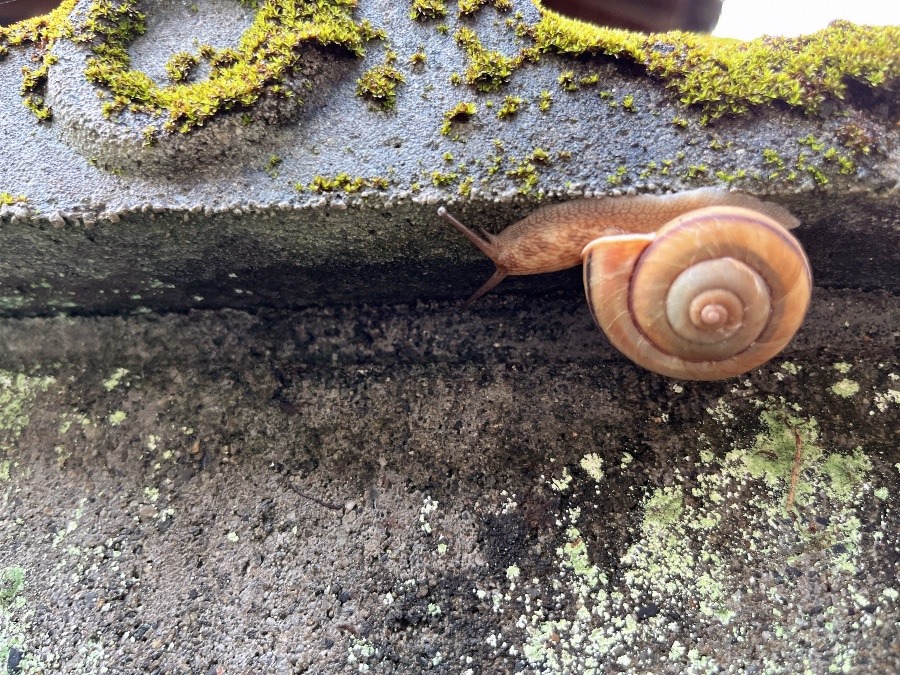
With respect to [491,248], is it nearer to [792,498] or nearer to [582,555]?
[582,555]

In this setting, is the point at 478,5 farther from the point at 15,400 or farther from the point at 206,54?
the point at 15,400

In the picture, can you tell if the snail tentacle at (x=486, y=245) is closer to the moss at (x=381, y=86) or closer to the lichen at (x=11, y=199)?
the moss at (x=381, y=86)

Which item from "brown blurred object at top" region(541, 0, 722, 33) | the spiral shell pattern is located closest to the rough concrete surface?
the spiral shell pattern

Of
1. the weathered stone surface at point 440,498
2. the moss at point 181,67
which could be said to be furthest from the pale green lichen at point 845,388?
the moss at point 181,67

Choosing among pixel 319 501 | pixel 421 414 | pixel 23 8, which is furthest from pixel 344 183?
pixel 23 8

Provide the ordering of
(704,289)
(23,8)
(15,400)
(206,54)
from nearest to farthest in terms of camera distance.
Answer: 1. (704,289)
2. (206,54)
3. (15,400)
4. (23,8)

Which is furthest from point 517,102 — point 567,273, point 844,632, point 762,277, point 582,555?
point 844,632

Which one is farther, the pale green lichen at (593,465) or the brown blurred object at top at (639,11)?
the brown blurred object at top at (639,11)
